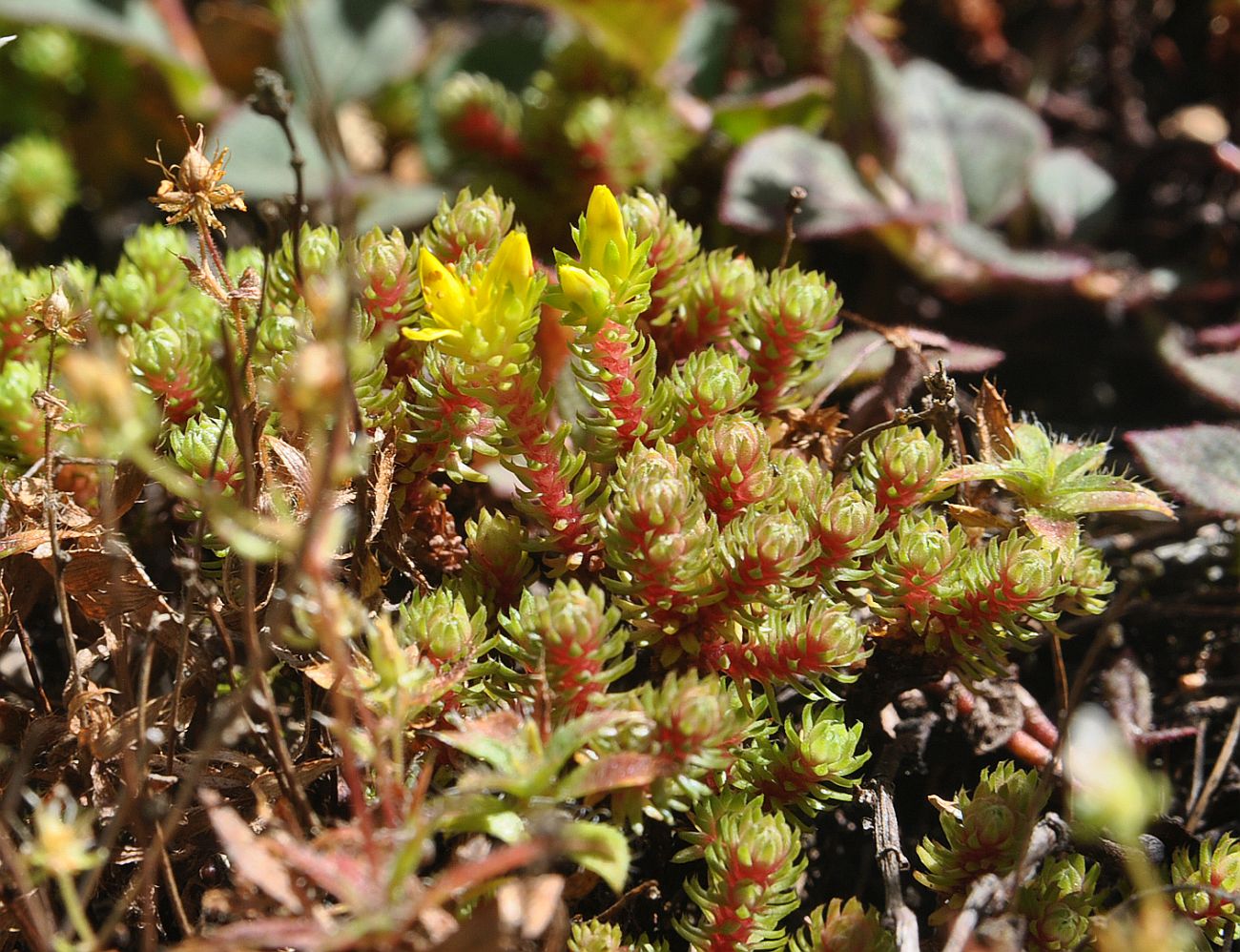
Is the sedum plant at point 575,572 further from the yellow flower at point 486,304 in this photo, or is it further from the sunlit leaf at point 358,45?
the sunlit leaf at point 358,45

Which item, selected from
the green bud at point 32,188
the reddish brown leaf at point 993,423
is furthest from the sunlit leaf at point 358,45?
the reddish brown leaf at point 993,423

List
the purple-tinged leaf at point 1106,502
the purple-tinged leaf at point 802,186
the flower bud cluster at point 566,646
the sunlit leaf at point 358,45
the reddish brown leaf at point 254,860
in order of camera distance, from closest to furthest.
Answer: the reddish brown leaf at point 254,860 < the flower bud cluster at point 566,646 < the purple-tinged leaf at point 1106,502 < the purple-tinged leaf at point 802,186 < the sunlit leaf at point 358,45

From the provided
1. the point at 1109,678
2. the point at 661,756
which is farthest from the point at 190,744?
the point at 1109,678

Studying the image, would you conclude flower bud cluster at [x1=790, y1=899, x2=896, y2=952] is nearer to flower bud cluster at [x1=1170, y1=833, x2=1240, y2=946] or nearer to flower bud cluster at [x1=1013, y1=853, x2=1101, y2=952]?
flower bud cluster at [x1=1013, y1=853, x2=1101, y2=952]

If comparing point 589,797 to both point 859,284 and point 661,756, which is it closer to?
point 661,756

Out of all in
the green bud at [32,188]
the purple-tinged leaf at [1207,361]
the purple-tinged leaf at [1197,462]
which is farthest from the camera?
the green bud at [32,188]
